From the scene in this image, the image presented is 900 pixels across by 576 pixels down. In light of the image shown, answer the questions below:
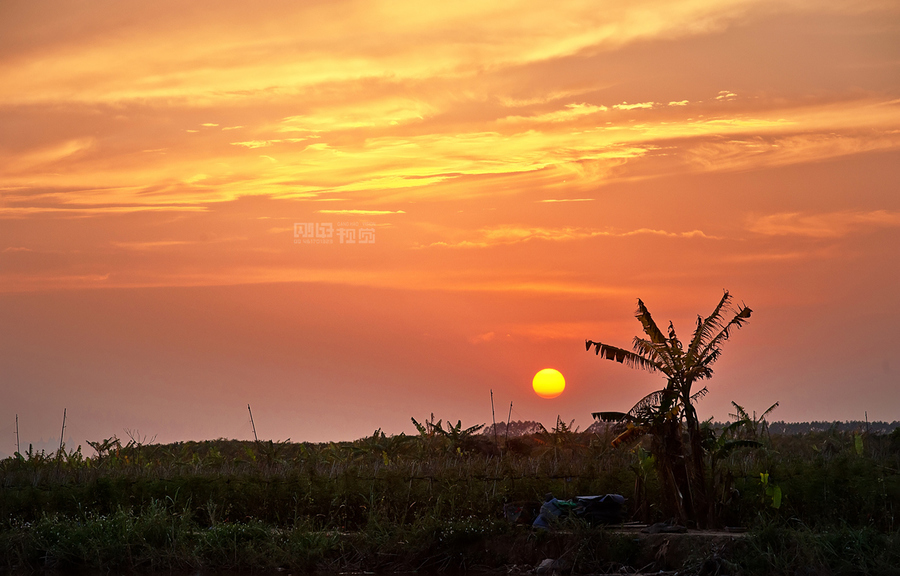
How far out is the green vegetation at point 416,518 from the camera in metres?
15.9

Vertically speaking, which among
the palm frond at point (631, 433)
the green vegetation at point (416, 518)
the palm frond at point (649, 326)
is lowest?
the green vegetation at point (416, 518)

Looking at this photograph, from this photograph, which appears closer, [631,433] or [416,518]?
[416,518]

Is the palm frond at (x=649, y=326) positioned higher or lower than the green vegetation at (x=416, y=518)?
higher

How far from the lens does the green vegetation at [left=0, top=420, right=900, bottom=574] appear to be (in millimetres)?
15922

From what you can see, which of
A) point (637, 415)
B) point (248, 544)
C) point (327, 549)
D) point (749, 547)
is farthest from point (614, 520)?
point (248, 544)

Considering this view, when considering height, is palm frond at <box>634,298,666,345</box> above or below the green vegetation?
above

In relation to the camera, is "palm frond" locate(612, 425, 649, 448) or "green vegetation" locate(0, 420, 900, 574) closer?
"green vegetation" locate(0, 420, 900, 574)

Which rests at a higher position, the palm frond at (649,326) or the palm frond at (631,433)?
the palm frond at (649,326)

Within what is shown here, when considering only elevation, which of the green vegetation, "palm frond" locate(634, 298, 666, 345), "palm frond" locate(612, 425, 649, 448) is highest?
"palm frond" locate(634, 298, 666, 345)

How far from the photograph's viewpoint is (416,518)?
17.5 meters

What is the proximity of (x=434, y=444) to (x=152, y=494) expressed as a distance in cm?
1300

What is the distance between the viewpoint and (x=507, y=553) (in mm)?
16781

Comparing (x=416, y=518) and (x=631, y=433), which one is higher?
(x=631, y=433)

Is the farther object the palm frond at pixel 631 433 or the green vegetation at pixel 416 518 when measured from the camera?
the palm frond at pixel 631 433
